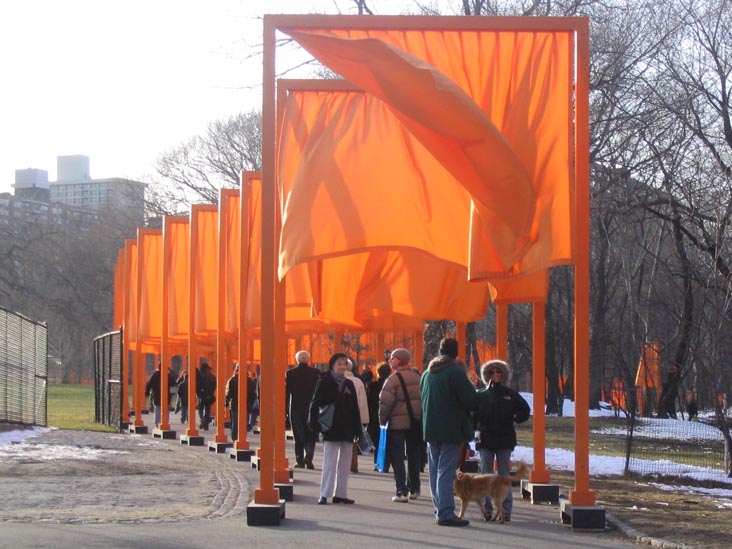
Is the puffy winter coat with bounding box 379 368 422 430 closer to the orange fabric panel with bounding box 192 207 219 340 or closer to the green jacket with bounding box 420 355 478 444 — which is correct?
the green jacket with bounding box 420 355 478 444

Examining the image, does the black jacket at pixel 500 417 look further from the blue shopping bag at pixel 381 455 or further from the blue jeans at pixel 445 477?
the blue shopping bag at pixel 381 455

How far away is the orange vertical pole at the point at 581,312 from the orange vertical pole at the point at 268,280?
304 cm

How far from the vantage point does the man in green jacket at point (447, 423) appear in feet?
38.6

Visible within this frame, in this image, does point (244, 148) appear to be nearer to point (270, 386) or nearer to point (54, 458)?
point (54, 458)

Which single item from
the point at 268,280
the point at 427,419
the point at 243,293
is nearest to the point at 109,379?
the point at 243,293

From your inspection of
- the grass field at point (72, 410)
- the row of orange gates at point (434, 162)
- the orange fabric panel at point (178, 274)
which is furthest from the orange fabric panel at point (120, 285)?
the row of orange gates at point (434, 162)

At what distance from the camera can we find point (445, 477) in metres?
11.8

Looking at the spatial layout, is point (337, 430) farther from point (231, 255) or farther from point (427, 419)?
point (231, 255)

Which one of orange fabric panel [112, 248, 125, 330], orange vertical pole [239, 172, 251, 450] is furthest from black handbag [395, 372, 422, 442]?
orange fabric panel [112, 248, 125, 330]

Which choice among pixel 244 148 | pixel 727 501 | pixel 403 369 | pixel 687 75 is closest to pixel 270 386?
pixel 403 369

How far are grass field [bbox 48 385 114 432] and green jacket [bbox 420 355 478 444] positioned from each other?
20184 millimetres

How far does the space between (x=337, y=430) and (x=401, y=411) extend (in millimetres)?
822

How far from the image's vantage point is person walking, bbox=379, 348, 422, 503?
546 inches

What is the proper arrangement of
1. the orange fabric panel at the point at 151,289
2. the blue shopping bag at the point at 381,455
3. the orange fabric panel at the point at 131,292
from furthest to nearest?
the orange fabric panel at the point at 131,292 → the orange fabric panel at the point at 151,289 → the blue shopping bag at the point at 381,455
